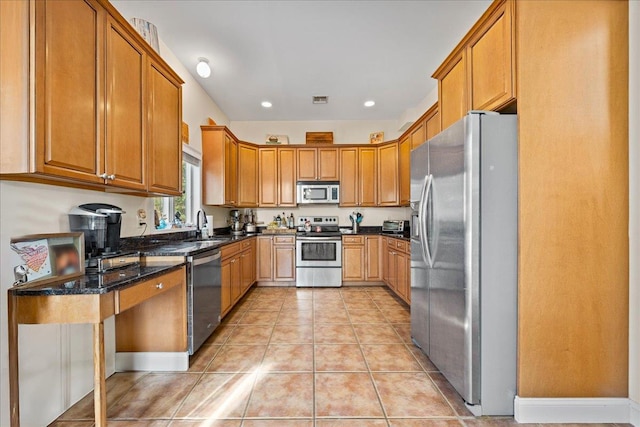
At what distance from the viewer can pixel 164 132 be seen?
2.27 meters

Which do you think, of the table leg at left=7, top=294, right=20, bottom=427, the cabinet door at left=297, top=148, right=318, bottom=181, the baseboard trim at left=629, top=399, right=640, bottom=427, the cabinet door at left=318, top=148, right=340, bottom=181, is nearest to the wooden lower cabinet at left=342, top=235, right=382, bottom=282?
the cabinet door at left=318, top=148, right=340, bottom=181

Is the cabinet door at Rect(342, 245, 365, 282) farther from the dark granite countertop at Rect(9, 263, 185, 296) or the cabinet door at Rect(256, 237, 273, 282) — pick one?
the dark granite countertop at Rect(9, 263, 185, 296)

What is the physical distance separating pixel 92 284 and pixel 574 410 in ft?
8.66

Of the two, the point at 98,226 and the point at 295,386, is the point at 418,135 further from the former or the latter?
the point at 98,226

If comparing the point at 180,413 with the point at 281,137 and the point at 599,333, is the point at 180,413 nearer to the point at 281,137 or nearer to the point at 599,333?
the point at 599,333

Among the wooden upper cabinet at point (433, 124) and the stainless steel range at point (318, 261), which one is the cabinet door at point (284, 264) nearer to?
the stainless steel range at point (318, 261)

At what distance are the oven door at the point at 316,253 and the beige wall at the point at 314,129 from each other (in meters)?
1.93

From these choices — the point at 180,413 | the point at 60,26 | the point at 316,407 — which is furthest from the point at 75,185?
the point at 316,407

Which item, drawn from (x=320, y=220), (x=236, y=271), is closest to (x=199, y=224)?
(x=236, y=271)

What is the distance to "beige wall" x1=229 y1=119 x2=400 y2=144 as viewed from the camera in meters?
5.29

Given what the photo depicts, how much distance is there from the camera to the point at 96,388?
1.26 m

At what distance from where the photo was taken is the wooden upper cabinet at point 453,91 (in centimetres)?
209

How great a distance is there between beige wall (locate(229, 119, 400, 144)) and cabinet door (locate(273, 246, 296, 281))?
2.09 meters

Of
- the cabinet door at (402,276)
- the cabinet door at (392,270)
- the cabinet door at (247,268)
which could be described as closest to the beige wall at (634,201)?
the cabinet door at (402,276)
